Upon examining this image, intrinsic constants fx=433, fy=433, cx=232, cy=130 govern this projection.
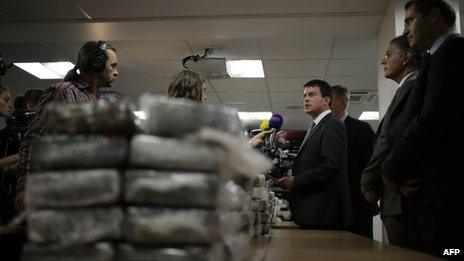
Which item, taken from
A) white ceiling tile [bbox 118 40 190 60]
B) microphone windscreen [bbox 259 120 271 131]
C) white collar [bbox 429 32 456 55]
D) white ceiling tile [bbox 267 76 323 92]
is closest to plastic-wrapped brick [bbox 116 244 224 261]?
microphone windscreen [bbox 259 120 271 131]

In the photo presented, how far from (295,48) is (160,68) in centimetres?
193

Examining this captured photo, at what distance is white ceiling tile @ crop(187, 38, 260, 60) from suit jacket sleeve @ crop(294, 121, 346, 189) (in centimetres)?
267

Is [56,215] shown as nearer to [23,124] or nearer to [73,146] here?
[73,146]

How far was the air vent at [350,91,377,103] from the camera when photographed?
7.02 metres

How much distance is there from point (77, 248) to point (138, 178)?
0.08 metres

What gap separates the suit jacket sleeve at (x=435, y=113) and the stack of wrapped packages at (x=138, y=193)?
1.18 metres

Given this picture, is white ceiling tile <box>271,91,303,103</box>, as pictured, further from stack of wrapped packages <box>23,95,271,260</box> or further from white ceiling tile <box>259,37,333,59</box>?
stack of wrapped packages <box>23,95,271,260</box>

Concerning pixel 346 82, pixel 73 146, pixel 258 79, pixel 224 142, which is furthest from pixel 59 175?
pixel 346 82

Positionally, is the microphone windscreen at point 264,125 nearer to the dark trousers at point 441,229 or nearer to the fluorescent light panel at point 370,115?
the dark trousers at point 441,229

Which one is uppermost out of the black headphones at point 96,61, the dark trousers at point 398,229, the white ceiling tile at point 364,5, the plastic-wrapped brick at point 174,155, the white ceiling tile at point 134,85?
the white ceiling tile at point 364,5

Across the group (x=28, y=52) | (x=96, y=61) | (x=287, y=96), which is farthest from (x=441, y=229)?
(x=287, y=96)

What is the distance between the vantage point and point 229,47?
495 cm

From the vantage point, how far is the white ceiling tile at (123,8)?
150 inches

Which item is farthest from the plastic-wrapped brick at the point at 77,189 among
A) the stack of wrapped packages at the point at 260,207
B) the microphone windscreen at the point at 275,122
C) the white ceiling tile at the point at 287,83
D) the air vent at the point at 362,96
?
the air vent at the point at 362,96
